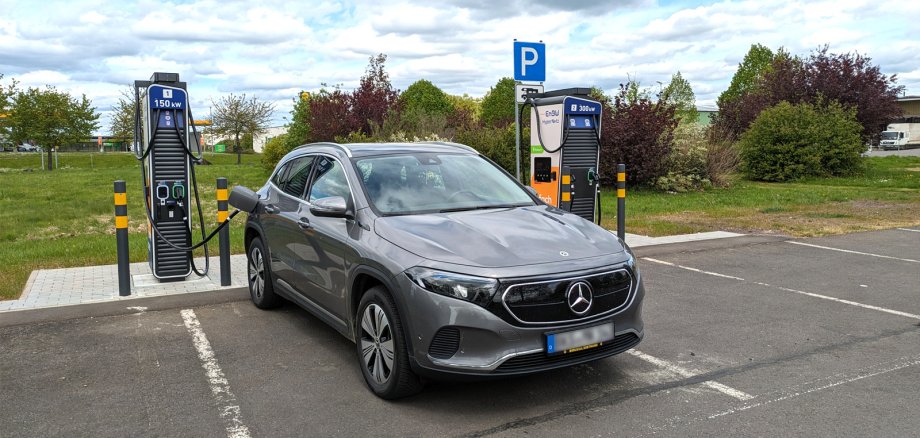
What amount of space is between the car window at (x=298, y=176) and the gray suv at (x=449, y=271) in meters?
0.21

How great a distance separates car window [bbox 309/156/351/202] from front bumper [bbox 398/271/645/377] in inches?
56.1

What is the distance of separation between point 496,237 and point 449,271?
50 centimetres

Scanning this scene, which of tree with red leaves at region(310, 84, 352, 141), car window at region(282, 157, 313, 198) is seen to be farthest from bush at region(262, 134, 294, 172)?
car window at region(282, 157, 313, 198)

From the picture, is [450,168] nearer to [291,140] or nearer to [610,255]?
[610,255]

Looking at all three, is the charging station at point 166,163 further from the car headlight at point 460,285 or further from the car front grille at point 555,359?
the car front grille at point 555,359

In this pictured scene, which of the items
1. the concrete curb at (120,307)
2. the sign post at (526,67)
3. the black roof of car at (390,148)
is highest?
the sign post at (526,67)

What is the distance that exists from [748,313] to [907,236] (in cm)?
676

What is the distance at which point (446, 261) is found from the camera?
13.2ft

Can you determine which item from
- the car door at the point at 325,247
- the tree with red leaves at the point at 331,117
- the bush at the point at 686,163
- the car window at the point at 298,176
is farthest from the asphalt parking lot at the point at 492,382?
the tree with red leaves at the point at 331,117

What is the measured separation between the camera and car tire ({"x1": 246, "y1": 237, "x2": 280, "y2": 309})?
6543mm

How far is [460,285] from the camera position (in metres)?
3.91

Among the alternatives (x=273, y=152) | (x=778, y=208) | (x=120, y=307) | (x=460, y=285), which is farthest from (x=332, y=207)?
(x=273, y=152)

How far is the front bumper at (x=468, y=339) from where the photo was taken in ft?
12.7

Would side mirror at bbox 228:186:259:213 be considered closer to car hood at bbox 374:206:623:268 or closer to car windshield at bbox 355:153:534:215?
car windshield at bbox 355:153:534:215
